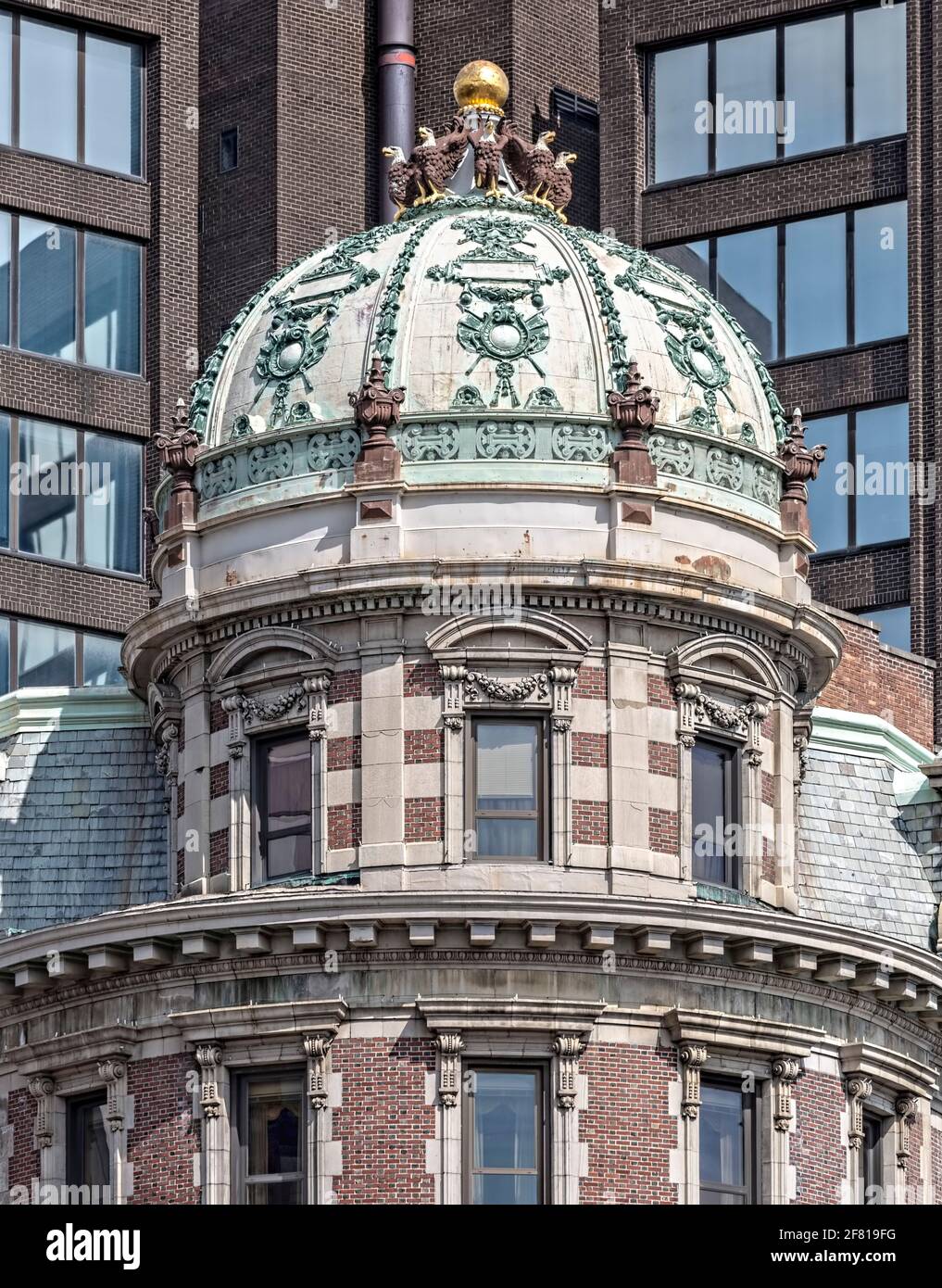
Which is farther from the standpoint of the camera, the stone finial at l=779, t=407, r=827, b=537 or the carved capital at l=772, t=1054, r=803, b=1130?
the stone finial at l=779, t=407, r=827, b=537

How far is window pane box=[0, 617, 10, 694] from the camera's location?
9538cm

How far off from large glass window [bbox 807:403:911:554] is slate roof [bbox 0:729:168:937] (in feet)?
70.2

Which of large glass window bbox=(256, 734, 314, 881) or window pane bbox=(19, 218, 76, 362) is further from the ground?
window pane bbox=(19, 218, 76, 362)

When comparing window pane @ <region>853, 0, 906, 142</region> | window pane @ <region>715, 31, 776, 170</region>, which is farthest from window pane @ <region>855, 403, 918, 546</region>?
window pane @ <region>715, 31, 776, 170</region>

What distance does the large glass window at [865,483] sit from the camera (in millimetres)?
94875

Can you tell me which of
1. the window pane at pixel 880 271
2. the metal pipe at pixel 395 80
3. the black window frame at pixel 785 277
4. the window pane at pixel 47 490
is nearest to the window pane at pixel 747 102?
the black window frame at pixel 785 277

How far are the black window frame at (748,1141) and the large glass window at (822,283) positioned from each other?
2819cm

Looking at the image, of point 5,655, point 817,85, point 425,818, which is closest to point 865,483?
point 817,85

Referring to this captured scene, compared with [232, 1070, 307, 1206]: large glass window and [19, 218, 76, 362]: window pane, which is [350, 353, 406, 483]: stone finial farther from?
[19, 218, 76, 362]: window pane

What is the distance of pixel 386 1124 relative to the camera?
69.9 m

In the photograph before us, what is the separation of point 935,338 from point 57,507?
722 inches

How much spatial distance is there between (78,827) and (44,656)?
1884 cm
